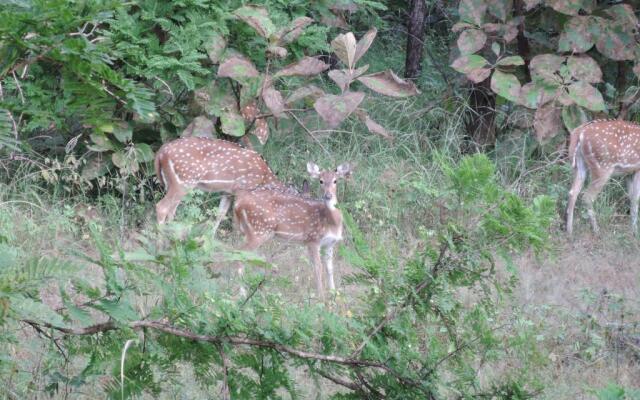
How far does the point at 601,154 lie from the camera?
8641mm

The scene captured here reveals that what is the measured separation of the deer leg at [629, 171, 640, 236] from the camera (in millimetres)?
8523

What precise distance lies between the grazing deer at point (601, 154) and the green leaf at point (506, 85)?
0.59 metres

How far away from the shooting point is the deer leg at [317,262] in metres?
6.84

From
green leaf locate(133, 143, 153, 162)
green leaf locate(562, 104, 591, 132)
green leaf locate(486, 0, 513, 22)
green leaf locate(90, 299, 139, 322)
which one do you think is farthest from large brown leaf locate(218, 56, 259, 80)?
green leaf locate(90, 299, 139, 322)

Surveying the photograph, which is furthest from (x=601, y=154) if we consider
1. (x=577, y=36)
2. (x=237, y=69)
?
(x=237, y=69)

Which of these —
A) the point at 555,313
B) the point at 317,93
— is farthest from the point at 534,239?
the point at 317,93

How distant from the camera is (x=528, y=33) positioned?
358 inches

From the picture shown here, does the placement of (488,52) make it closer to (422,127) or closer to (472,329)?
(422,127)

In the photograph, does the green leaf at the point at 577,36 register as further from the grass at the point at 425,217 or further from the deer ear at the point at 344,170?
the deer ear at the point at 344,170

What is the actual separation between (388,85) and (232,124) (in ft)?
4.08

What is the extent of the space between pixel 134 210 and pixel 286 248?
3.97 ft

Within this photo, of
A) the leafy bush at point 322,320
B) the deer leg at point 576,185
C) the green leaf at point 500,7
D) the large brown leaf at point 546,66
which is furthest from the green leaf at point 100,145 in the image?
the leafy bush at point 322,320

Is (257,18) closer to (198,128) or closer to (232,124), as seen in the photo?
(232,124)

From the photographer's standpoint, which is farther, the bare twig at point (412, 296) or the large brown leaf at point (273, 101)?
the large brown leaf at point (273, 101)
